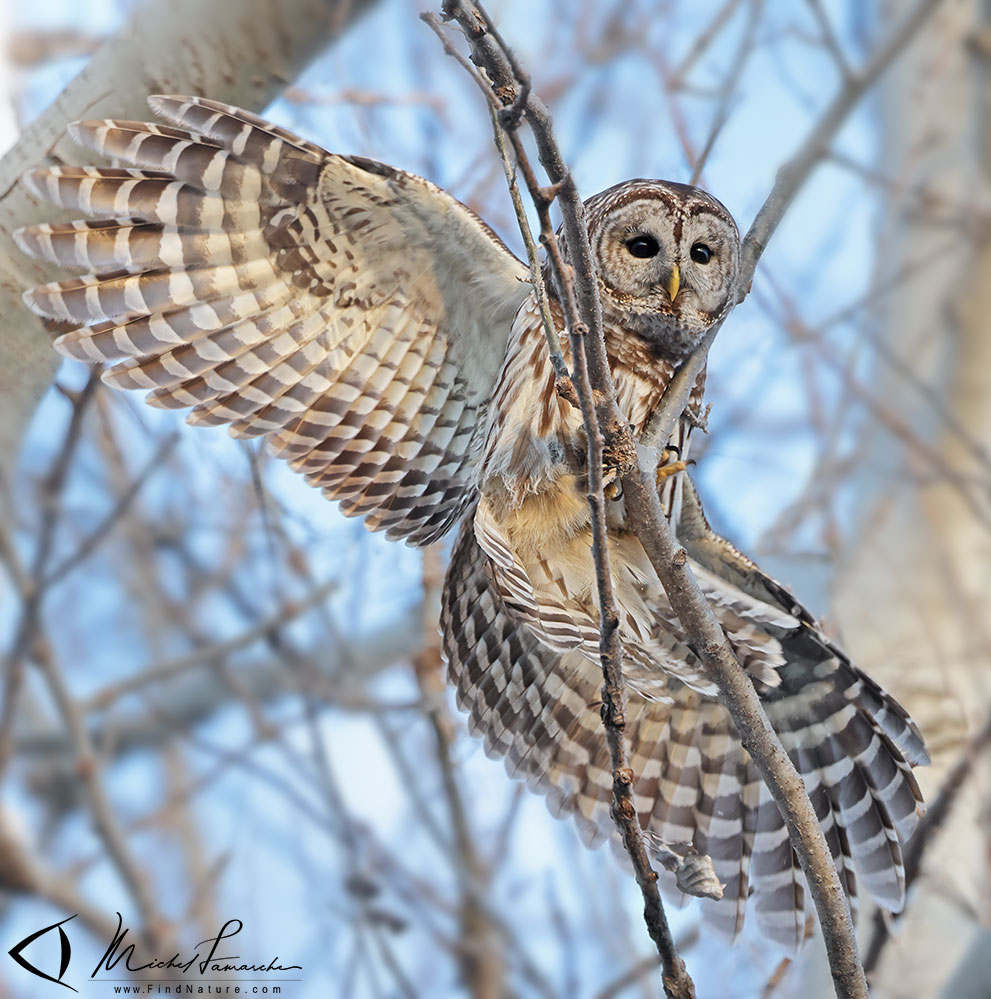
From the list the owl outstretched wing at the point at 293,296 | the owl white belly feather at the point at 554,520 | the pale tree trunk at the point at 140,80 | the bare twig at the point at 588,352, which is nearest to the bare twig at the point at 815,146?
the bare twig at the point at 588,352

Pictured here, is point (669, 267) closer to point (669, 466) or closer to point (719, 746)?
point (669, 466)

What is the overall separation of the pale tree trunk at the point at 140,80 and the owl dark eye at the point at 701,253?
1.31m

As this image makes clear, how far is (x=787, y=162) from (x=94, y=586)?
17.4 feet

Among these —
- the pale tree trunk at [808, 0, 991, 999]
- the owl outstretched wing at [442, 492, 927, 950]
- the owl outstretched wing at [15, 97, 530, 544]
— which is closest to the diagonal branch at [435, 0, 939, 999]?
the owl outstretched wing at [442, 492, 927, 950]

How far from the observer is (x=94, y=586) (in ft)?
22.4

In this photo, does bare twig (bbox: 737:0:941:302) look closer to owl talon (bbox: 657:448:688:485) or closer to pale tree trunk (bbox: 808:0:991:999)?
owl talon (bbox: 657:448:688:485)

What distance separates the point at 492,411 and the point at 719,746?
130 centimetres

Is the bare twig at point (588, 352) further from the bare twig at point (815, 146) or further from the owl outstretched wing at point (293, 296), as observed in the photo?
the owl outstretched wing at point (293, 296)

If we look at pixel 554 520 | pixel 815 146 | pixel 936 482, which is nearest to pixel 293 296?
pixel 554 520

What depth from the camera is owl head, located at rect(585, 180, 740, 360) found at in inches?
143

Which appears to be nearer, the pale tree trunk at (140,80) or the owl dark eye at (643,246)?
the pale tree trunk at (140,80)

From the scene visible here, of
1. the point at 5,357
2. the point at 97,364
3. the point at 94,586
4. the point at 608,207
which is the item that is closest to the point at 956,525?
the point at 608,207

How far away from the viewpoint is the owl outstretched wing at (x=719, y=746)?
333 centimetres

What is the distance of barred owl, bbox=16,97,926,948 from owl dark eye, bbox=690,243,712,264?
0.02m
